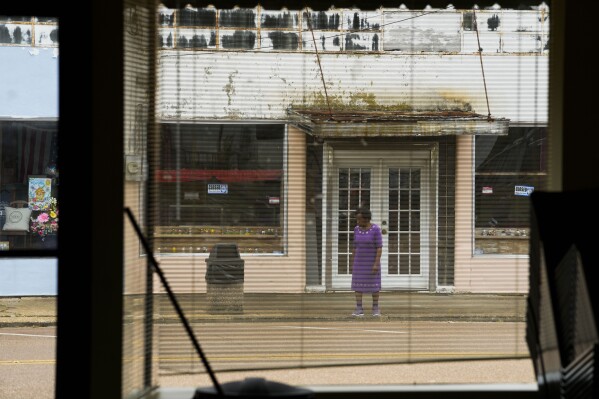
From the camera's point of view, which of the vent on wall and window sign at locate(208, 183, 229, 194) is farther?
window sign at locate(208, 183, 229, 194)

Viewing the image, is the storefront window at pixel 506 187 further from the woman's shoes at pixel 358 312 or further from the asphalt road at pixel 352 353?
the woman's shoes at pixel 358 312

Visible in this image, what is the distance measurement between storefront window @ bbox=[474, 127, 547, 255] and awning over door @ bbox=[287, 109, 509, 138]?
9 cm

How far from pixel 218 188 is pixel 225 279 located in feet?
1.56

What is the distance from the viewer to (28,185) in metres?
4.54

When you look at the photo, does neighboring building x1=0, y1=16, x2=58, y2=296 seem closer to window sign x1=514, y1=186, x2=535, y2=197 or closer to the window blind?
the window blind

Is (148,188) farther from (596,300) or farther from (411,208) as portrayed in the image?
(596,300)

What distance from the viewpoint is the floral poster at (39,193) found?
4.47 meters

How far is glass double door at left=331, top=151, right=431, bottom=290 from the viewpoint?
480 centimetres

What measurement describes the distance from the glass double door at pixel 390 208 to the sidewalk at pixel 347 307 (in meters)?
0.09

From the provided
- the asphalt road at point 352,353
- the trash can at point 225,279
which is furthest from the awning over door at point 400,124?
the asphalt road at point 352,353

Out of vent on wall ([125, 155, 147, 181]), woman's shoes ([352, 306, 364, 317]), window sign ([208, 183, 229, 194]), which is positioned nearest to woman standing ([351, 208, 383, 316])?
woman's shoes ([352, 306, 364, 317])

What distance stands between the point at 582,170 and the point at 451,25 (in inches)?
42.9

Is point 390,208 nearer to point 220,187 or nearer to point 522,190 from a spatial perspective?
point 522,190

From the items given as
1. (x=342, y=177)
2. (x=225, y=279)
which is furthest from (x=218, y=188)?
(x=342, y=177)
